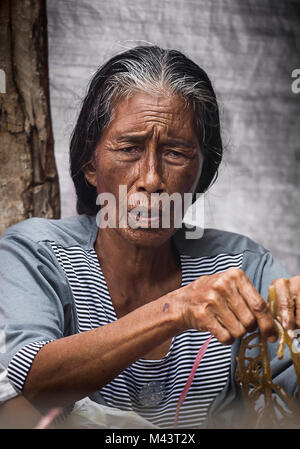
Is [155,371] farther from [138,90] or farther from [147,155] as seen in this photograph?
[138,90]

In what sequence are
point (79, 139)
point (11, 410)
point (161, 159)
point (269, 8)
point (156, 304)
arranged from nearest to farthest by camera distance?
point (156, 304) < point (11, 410) < point (161, 159) < point (79, 139) < point (269, 8)

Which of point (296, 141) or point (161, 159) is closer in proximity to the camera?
point (161, 159)

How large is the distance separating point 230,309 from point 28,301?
483 mm

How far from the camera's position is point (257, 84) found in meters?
1.89

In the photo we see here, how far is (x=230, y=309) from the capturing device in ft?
4.11

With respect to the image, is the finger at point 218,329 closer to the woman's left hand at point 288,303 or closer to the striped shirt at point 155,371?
the woman's left hand at point 288,303

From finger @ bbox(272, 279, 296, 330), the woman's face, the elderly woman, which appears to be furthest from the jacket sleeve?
finger @ bbox(272, 279, 296, 330)

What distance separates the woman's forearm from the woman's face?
0.34m

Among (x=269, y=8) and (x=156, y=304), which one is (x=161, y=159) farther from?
(x=269, y=8)

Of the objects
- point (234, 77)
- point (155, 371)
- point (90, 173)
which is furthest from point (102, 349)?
point (234, 77)

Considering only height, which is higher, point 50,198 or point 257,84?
point 257,84

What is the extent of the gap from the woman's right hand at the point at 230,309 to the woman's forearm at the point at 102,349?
0.07 meters
